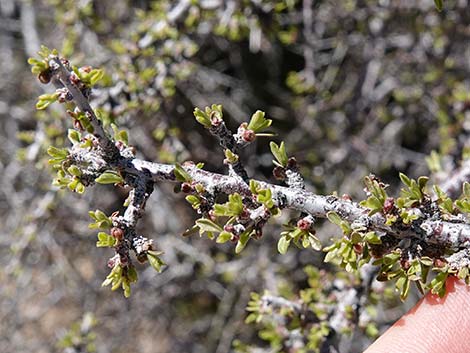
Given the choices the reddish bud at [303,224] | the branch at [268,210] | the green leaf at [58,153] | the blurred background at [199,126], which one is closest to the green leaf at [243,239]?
the branch at [268,210]

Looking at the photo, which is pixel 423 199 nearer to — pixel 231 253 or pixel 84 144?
pixel 84 144

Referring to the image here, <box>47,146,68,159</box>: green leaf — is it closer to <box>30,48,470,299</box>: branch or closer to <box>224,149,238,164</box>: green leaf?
<box>30,48,470,299</box>: branch

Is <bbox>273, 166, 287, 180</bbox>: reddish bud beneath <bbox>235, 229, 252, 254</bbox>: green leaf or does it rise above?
above

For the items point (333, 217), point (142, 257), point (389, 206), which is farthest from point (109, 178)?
point (389, 206)

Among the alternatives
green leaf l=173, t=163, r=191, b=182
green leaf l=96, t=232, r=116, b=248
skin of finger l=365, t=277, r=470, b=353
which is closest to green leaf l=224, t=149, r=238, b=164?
green leaf l=173, t=163, r=191, b=182

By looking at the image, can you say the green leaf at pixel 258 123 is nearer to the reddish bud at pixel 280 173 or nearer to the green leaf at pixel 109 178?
the reddish bud at pixel 280 173

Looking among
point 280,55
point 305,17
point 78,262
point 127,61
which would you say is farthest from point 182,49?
point 78,262
